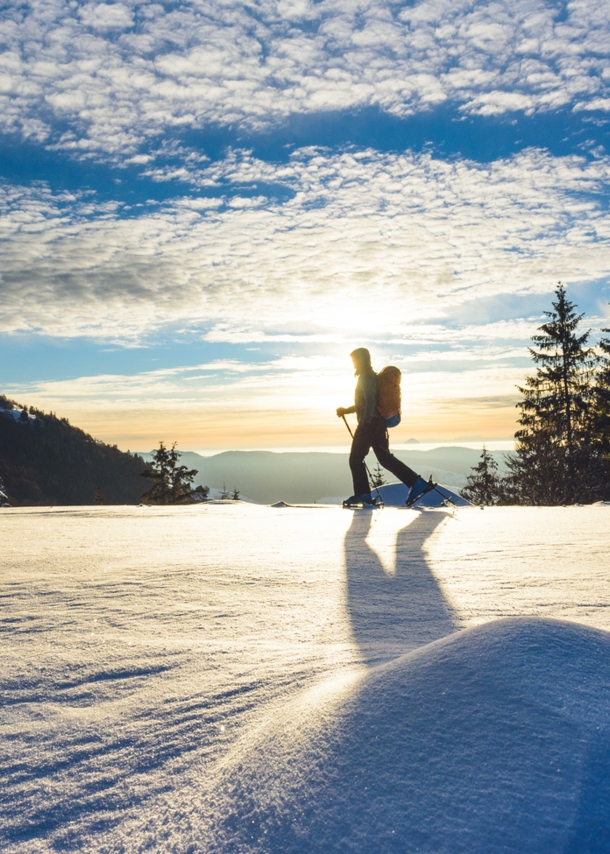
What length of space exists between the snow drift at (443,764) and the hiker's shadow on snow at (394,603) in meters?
0.61

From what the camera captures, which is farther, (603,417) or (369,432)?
(603,417)

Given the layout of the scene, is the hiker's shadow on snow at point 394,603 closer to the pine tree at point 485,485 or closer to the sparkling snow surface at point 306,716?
the sparkling snow surface at point 306,716

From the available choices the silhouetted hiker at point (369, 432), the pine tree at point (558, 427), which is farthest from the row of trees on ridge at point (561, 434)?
the silhouetted hiker at point (369, 432)

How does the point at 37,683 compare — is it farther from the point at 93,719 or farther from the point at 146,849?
the point at 146,849

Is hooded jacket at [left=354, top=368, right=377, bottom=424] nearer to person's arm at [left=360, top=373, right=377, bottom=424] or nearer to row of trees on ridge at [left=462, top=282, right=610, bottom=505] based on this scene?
person's arm at [left=360, top=373, right=377, bottom=424]

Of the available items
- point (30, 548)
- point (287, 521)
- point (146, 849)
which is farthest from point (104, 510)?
point (146, 849)

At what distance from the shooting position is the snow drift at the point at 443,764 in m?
0.79

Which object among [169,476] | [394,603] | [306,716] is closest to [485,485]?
[169,476]

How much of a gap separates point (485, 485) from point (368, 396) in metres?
22.4

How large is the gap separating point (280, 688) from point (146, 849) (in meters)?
0.68

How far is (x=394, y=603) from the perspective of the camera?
8.12 feet

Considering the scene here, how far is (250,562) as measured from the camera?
3.37m

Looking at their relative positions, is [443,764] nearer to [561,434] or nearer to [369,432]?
[369,432]

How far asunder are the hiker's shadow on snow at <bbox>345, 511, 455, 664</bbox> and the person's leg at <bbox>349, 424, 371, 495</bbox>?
4.04 metres
